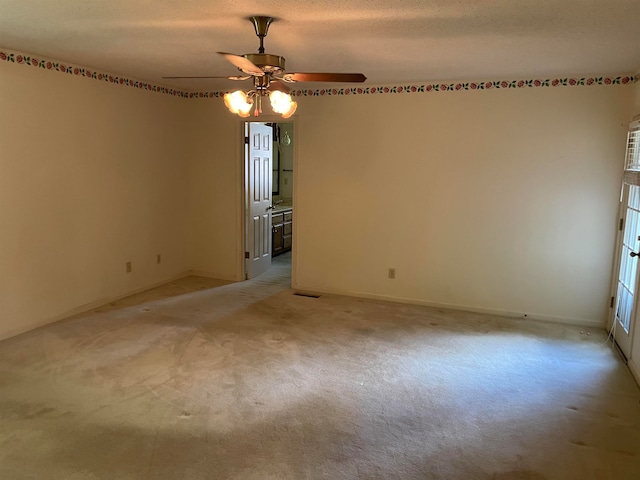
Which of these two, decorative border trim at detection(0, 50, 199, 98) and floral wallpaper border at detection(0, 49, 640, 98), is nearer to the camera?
decorative border trim at detection(0, 50, 199, 98)

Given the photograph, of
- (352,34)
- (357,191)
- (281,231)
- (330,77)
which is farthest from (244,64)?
(281,231)

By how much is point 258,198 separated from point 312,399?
3667 millimetres

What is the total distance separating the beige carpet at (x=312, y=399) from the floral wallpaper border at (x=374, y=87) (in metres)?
2.27

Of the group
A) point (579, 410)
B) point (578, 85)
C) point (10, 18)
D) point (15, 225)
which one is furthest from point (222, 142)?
point (579, 410)

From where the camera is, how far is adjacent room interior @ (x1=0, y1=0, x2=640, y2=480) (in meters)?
2.73

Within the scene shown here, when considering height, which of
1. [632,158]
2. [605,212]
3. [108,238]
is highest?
[632,158]

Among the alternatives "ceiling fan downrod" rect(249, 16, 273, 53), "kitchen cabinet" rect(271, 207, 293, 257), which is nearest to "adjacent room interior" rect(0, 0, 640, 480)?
"ceiling fan downrod" rect(249, 16, 273, 53)

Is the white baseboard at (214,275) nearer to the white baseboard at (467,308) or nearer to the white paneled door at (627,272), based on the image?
the white baseboard at (467,308)

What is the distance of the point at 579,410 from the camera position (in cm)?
313

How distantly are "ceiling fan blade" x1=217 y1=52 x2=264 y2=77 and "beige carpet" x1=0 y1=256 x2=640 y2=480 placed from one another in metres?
2.04

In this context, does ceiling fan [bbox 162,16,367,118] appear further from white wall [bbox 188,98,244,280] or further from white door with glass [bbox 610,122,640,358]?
white wall [bbox 188,98,244,280]

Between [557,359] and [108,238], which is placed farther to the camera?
[108,238]

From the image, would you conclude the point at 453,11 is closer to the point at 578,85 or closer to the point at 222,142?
the point at 578,85

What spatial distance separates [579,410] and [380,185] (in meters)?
2.96
